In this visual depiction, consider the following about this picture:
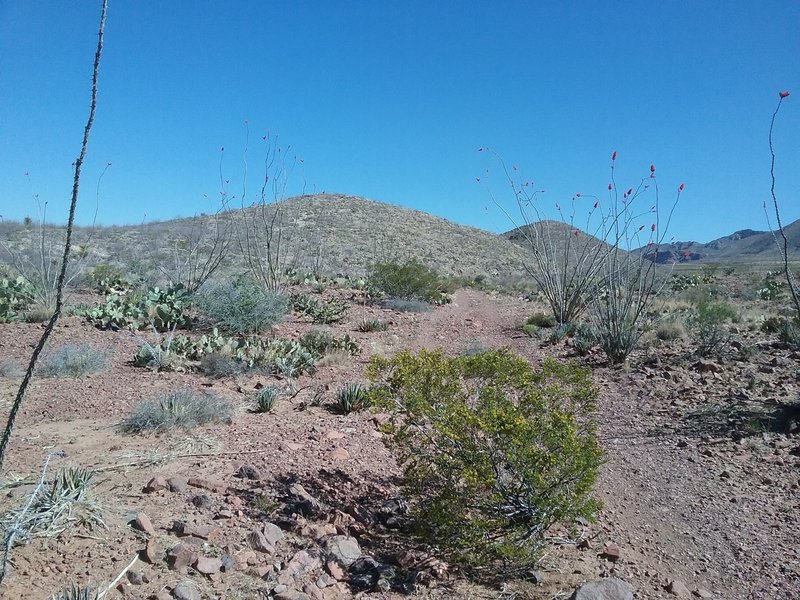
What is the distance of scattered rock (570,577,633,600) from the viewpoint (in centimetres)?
314

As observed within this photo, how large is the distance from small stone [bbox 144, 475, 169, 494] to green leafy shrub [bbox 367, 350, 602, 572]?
1.68m

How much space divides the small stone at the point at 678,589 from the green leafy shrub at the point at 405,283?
13225mm

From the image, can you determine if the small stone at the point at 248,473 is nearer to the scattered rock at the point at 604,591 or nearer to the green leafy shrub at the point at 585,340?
the scattered rock at the point at 604,591

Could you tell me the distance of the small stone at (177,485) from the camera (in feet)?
13.3

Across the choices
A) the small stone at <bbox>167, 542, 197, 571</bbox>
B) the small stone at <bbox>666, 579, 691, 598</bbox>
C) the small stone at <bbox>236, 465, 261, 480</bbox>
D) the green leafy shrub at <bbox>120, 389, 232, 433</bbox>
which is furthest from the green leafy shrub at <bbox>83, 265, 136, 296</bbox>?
the small stone at <bbox>666, 579, 691, 598</bbox>

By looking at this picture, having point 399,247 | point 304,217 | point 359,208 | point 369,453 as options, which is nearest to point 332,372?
point 369,453

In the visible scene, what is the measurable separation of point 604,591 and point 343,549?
1.55 meters

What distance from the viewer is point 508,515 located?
11.5ft

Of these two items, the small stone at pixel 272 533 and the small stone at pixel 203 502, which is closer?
the small stone at pixel 272 533

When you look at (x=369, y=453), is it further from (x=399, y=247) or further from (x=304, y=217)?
(x=304, y=217)

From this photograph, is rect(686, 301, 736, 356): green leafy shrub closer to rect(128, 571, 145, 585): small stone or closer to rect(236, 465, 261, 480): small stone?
rect(236, 465, 261, 480): small stone

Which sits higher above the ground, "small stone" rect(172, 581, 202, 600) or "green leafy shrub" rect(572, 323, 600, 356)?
"green leafy shrub" rect(572, 323, 600, 356)

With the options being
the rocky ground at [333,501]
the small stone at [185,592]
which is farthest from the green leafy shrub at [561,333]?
the small stone at [185,592]

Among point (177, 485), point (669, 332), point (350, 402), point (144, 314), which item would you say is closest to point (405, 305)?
point (669, 332)
